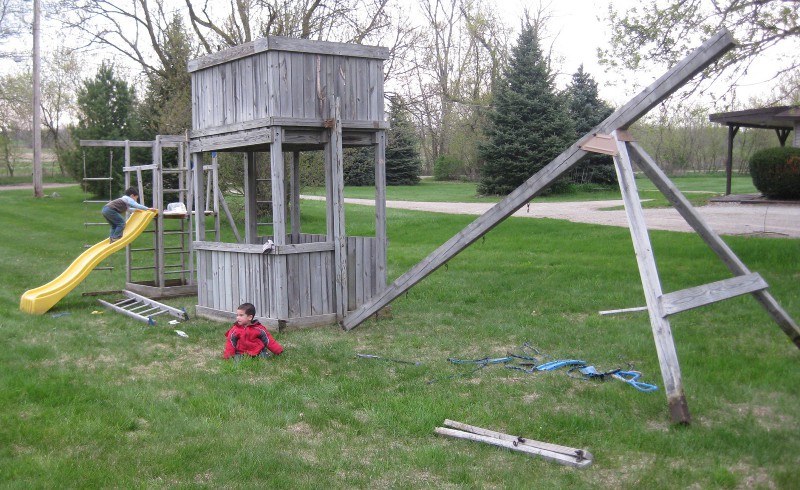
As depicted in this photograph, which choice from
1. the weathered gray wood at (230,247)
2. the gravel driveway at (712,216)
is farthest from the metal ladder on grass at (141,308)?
the gravel driveway at (712,216)

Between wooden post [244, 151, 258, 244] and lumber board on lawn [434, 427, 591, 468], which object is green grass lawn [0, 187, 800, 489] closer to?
lumber board on lawn [434, 427, 591, 468]

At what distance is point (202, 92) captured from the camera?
10.2m

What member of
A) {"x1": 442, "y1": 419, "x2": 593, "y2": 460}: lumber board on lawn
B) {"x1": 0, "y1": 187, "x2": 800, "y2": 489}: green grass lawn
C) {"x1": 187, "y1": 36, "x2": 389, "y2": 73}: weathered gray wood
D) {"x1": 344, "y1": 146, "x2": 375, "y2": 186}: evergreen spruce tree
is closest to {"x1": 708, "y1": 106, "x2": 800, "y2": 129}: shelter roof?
{"x1": 0, "y1": 187, "x2": 800, "y2": 489}: green grass lawn

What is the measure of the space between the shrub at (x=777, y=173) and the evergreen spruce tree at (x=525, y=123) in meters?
9.36

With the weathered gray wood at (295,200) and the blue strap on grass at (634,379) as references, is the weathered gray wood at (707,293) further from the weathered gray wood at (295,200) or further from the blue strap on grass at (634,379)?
the weathered gray wood at (295,200)

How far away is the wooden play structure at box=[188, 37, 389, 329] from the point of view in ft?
29.9

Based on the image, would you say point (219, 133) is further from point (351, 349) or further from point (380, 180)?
point (351, 349)

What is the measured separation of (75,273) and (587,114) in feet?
96.5

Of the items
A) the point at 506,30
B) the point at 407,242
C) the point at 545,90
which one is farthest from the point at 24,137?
the point at 407,242

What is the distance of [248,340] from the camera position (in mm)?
7855

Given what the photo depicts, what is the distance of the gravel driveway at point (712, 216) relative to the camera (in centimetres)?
1555

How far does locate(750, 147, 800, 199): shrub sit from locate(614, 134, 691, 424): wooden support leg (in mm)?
17345

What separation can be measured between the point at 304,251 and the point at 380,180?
1.53m

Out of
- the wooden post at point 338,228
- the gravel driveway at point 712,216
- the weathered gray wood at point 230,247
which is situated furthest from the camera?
the gravel driveway at point 712,216
